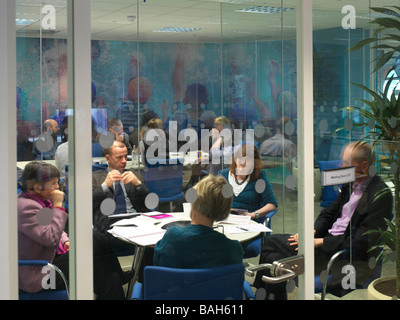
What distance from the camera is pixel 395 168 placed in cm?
361

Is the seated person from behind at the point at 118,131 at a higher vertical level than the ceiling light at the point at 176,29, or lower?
lower

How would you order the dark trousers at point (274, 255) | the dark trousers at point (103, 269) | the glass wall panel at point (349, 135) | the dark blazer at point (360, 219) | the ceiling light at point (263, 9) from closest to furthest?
the dark trousers at point (103, 269) → the ceiling light at point (263, 9) → the dark trousers at point (274, 255) → the glass wall panel at point (349, 135) → the dark blazer at point (360, 219)

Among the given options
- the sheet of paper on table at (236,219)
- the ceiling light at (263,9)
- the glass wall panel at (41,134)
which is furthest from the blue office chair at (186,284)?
the ceiling light at (263,9)

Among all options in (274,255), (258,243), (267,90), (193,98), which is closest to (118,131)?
(193,98)

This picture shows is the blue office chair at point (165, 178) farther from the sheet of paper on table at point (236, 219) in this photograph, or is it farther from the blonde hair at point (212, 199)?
the sheet of paper on table at point (236, 219)

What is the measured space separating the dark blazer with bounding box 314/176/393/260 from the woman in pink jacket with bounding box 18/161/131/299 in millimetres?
1543

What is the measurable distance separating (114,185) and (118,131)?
26 cm

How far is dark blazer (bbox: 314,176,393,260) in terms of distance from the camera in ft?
10.7

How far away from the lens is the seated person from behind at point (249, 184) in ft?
9.20

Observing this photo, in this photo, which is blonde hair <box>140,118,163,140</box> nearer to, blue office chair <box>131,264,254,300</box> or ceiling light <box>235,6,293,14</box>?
blue office chair <box>131,264,254,300</box>

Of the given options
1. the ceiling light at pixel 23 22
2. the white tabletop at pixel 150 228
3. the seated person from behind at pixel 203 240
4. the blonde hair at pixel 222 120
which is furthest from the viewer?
the blonde hair at pixel 222 120

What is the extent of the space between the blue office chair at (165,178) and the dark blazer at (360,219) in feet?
3.52

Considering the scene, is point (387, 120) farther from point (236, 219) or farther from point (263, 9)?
point (236, 219)

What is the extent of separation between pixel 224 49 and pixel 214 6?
9.0 inches
